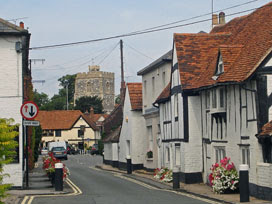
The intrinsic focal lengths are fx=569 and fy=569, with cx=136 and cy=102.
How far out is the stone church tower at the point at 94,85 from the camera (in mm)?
158613

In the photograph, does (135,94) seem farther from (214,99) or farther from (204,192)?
(204,192)

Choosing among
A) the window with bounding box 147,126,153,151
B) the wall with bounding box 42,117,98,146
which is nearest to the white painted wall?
the window with bounding box 147,126,153,151

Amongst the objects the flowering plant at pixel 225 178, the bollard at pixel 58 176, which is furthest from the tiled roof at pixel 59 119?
the flowering plant at pixel 225 178

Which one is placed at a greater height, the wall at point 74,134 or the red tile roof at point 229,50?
the red tile roof at point 229,50

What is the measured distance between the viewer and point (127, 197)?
2158 cm

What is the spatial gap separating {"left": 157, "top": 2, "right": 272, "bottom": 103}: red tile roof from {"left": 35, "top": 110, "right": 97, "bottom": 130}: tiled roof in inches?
2892

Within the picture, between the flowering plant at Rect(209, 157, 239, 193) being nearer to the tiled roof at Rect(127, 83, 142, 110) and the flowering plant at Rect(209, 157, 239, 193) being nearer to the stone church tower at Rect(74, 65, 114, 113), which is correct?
the tiled roof at Rect(127, 83, 142, 110)

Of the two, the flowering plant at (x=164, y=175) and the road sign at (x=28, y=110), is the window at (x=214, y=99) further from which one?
the road sign at (x=28, y=110)

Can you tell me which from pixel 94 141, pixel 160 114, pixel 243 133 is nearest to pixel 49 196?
pixel 243 133

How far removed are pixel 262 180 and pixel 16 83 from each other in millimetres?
11306

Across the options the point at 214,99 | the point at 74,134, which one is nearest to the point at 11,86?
the point at 214,99

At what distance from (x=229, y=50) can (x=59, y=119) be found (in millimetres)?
84469

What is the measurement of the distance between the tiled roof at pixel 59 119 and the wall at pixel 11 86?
81402mm

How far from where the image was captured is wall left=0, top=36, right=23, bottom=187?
24609 mm
